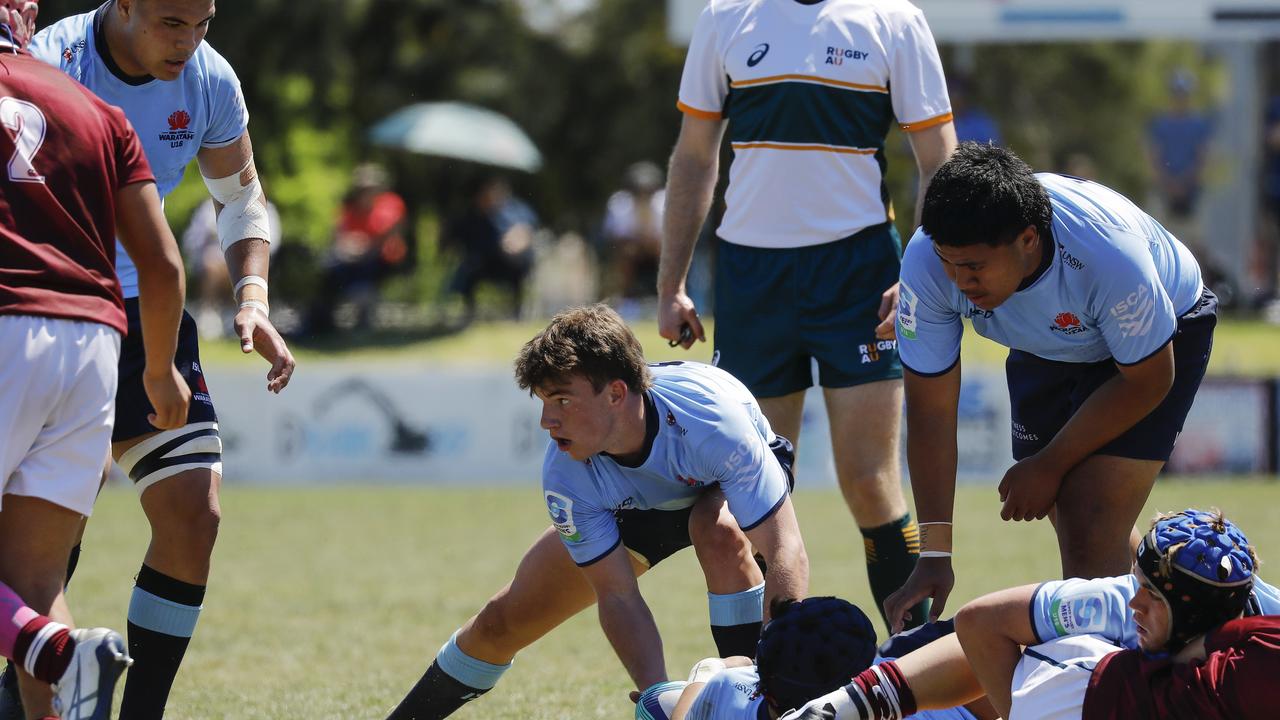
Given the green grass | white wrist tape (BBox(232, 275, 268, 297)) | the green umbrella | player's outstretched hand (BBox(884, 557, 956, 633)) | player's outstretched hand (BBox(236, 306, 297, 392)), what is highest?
white wrist tape (BBox(232, 275, 268, 297))

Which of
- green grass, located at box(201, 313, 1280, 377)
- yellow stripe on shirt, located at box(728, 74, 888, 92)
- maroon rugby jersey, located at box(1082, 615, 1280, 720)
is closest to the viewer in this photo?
maroon rugby jersey, located at box(1082, 615, 1280, 720)

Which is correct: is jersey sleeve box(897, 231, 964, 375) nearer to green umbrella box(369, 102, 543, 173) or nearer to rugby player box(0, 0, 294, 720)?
rugby player box(0, 0, 294, 720)

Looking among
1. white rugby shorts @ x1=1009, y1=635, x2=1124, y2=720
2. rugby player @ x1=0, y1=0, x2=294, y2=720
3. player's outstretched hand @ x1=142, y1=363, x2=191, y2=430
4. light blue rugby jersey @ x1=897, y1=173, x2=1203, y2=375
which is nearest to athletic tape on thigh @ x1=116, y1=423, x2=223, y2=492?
rugby player @ x1=0, y1=0, x2=294, y2=720

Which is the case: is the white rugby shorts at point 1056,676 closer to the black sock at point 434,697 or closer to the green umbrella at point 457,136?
the black sock at point 434,697

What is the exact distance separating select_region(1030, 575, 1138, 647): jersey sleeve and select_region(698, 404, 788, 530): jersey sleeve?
839 millimetres

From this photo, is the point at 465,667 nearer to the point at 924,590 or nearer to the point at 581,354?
the point at 581,354

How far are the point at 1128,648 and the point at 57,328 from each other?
2516mm

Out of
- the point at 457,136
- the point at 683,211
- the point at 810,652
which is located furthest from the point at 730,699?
the point at 457,136

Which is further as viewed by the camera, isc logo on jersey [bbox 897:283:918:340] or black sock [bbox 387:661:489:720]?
black sock [bbox 387:661:489:720]

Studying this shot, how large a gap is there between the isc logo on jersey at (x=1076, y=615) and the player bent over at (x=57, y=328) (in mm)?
2096

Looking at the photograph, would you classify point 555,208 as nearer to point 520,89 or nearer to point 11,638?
point 520,89

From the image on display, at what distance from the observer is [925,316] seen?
172 inches

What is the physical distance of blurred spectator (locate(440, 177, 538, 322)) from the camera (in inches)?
623

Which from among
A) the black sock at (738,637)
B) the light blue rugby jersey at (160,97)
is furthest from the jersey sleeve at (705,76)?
the black sock at (738,637)
